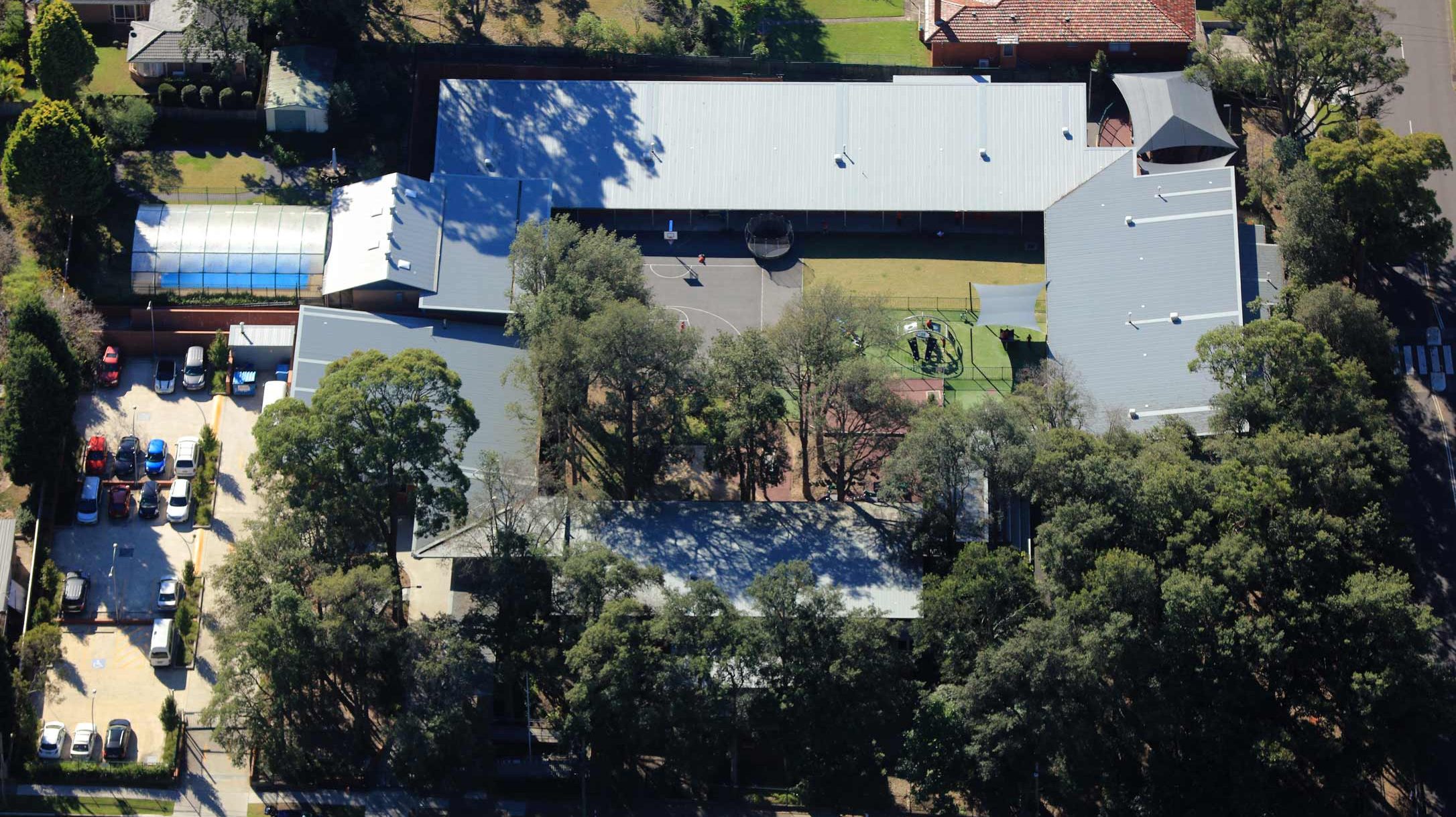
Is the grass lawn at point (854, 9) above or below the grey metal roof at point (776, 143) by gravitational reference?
above

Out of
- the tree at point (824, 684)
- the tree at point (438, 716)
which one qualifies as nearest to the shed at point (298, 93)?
the tree at point (438, 716)

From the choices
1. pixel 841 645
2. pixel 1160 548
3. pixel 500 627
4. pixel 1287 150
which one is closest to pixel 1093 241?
pixel 1287 150

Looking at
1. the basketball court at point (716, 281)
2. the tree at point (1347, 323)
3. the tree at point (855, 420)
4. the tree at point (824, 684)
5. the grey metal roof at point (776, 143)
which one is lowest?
the tree at point (824, 684)

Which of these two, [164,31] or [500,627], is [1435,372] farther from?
[164,31]

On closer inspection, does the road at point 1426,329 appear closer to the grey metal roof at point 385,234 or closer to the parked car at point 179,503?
the grey metal roof at point 385,234

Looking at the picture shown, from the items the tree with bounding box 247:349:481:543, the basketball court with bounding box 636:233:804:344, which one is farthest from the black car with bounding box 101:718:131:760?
the basketball court with bounding box 636:233:804:344

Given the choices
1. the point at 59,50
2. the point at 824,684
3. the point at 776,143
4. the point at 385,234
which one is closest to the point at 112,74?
the point at 59,50

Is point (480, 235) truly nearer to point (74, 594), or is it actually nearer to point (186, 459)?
point (186, 459)
